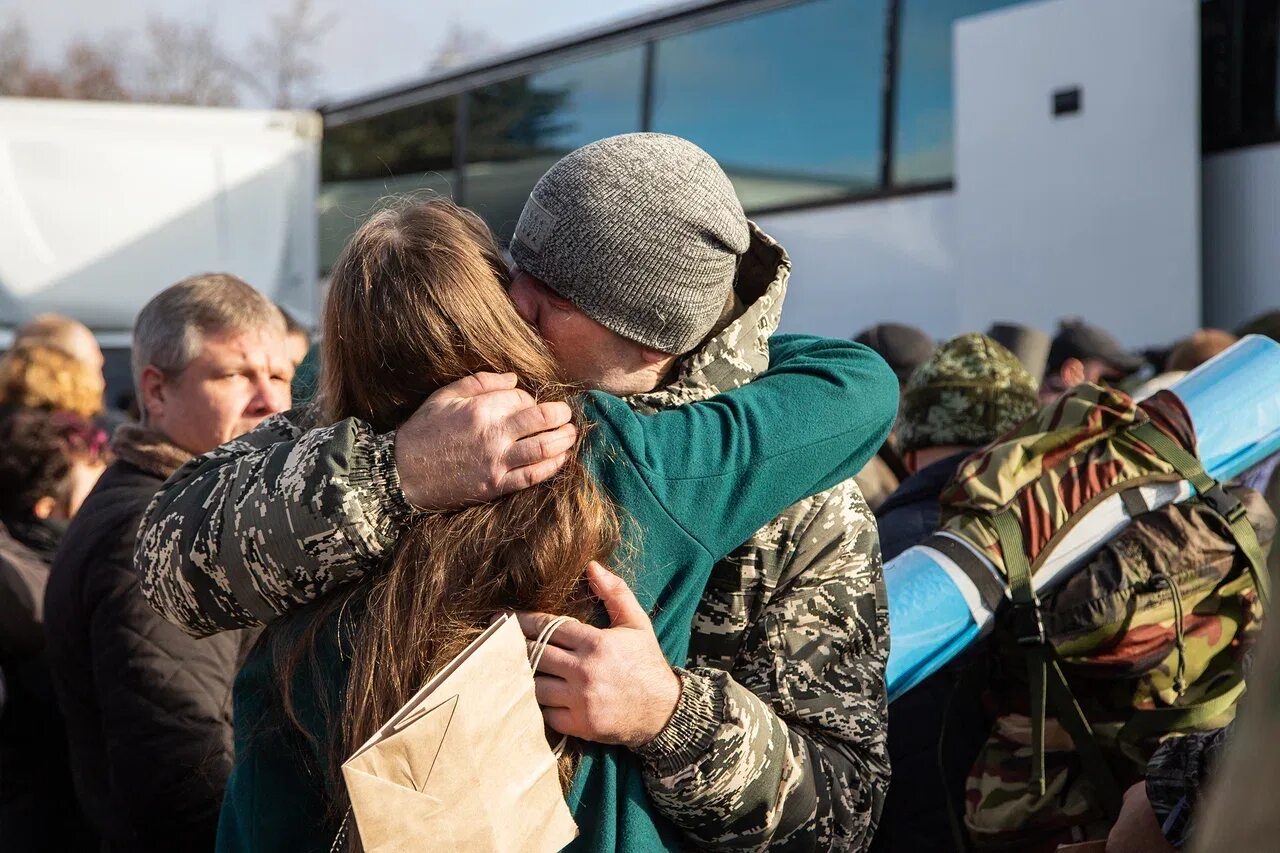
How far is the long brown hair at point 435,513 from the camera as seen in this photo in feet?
4.70

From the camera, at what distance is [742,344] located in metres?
1.68

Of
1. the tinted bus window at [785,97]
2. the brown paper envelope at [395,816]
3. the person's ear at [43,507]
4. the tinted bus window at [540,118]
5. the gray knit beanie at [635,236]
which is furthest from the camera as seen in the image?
the tinted bus window at [540,118]

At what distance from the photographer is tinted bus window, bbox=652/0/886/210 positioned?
848 cm

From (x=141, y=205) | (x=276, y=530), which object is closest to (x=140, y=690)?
(x=276, y=530)

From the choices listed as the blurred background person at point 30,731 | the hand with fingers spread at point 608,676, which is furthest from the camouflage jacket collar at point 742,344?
the blurred background person at point 30,731

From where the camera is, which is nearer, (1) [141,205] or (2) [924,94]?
(2) [924,94]

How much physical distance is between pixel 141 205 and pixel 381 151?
11.7 ft

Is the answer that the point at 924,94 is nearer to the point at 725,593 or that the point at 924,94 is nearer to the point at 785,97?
the point at 785,97

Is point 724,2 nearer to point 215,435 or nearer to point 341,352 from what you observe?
point 215,435

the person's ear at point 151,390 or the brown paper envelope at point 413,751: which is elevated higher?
the person's ear at point 151,390

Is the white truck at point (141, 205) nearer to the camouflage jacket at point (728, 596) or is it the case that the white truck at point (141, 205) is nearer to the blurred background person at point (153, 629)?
the blurred background person at point (153, 629)

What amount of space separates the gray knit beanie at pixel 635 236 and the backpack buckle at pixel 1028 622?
1.09 metres

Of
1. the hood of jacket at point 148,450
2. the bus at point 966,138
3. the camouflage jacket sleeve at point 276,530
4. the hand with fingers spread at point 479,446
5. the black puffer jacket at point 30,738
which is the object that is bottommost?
the black puffer jacket at point 30,738

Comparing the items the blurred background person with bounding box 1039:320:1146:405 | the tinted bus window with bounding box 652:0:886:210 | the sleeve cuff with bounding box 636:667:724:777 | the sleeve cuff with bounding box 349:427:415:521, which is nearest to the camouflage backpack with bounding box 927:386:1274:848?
the sleeve cuff with bounding box 636:667:724:777
